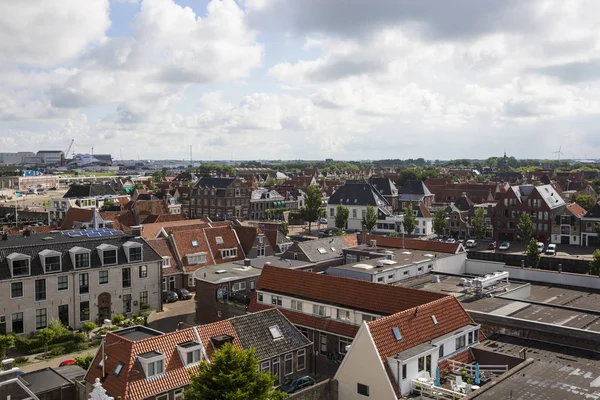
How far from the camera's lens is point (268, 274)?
129ft

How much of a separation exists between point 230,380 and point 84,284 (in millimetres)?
26317

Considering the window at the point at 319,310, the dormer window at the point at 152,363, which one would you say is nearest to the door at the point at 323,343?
the window at the point at 319,310

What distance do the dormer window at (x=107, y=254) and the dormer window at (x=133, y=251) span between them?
1097mm

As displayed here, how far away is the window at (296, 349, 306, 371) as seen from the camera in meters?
30.5

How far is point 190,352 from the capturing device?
85.6 feet

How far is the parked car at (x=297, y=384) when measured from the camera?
93.9 ft

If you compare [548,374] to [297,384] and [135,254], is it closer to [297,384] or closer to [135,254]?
[297,384]

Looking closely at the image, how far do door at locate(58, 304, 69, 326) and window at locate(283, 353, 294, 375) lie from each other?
20257 mm

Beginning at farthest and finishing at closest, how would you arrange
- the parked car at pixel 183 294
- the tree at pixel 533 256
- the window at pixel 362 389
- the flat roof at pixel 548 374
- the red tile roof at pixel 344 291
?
the tree at pixel 533 256 < the parked car at pixel 183 294 < the red tile roof at pixel 344 291 < the window at pixel 362 389 < the flat roof at pixel 548 374

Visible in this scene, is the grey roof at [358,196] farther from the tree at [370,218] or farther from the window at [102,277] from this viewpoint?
the window at [102,277]

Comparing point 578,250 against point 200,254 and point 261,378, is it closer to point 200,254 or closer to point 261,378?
point 200,254

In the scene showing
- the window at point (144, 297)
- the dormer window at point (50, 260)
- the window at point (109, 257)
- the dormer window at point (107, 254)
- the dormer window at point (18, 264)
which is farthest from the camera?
the window at point (144, 297)

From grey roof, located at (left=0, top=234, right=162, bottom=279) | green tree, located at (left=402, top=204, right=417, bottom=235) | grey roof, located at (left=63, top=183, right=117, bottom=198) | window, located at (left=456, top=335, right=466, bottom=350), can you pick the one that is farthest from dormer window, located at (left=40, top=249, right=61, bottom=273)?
grey roof, located at (left=63, top=183, right=117, bottom=198)

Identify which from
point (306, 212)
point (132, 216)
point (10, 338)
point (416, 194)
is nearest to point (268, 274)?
point (10, 338)
